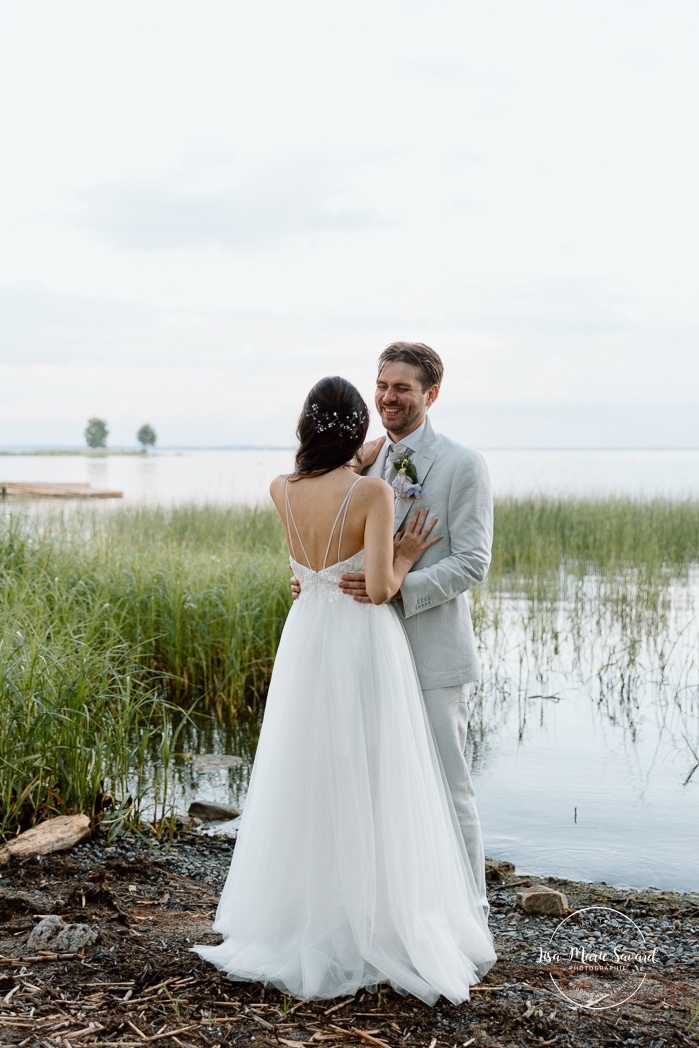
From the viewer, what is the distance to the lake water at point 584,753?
560 centimetres

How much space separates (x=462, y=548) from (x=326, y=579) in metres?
0.56

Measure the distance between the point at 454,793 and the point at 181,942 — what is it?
117 cm

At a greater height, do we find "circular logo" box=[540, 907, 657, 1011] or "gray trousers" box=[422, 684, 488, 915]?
"gray trousers" box=[422, 684, 488, 915]

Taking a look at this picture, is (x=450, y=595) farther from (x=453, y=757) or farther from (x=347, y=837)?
(x=347, y=837)

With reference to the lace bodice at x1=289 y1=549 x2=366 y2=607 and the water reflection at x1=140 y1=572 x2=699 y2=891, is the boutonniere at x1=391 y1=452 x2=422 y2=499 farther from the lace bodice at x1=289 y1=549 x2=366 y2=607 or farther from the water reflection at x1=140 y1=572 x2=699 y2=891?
the water reflection at x1=140 y1=572 x2=699 y2=891

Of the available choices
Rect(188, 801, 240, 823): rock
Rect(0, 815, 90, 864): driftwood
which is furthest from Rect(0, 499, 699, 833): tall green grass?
Rect(188, 801, 240, 823): rock

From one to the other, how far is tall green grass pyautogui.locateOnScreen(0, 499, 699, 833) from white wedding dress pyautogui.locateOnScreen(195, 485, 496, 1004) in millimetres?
1767

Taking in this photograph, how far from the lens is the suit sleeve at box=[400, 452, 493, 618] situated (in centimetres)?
364

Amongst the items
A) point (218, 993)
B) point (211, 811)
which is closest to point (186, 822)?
point (211, 811)

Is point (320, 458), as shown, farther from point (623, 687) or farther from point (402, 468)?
point (623, 687)

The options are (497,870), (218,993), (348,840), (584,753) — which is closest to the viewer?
(218,993)

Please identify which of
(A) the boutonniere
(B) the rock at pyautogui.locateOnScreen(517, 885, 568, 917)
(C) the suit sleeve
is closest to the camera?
(C) the suit sleeve

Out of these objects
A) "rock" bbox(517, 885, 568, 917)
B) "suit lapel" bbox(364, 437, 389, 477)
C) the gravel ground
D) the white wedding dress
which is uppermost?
"suit lapel" bbox(364, 437, 389, 477)

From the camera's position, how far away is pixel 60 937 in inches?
140
